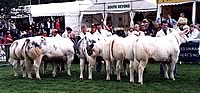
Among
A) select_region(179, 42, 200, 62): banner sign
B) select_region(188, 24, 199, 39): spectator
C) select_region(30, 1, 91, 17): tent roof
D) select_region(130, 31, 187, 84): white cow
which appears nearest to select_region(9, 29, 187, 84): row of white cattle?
select_region(130, 31, 187, 84): white cow

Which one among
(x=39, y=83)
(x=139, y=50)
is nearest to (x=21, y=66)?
(x=39, y=83)

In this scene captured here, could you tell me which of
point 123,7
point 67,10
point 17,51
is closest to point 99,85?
point 17,51

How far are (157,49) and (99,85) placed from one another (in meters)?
2.36

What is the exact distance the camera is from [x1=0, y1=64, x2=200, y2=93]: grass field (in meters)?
12.8

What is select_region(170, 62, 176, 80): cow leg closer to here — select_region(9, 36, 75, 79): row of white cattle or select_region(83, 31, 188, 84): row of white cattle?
select_region(83, 31, 188, 84): row of white cattle

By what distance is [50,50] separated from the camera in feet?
54.0

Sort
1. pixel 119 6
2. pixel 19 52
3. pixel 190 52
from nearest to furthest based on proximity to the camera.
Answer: pixel 19 52 → pixel 190 52 → pixel 119 6

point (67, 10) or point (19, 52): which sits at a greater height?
point (67, 10)

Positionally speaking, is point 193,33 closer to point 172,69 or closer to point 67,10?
point 172,69

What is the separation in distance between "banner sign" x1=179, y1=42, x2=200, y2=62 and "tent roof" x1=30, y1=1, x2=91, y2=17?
1794cm

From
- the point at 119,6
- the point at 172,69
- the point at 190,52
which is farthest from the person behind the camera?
the point at 119,6

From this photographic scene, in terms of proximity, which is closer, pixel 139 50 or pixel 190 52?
pixel 139 50

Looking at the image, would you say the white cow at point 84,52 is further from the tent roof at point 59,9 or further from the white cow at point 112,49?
the tent roof at point 59,9

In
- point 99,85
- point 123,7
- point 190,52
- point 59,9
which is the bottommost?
point 99,85
